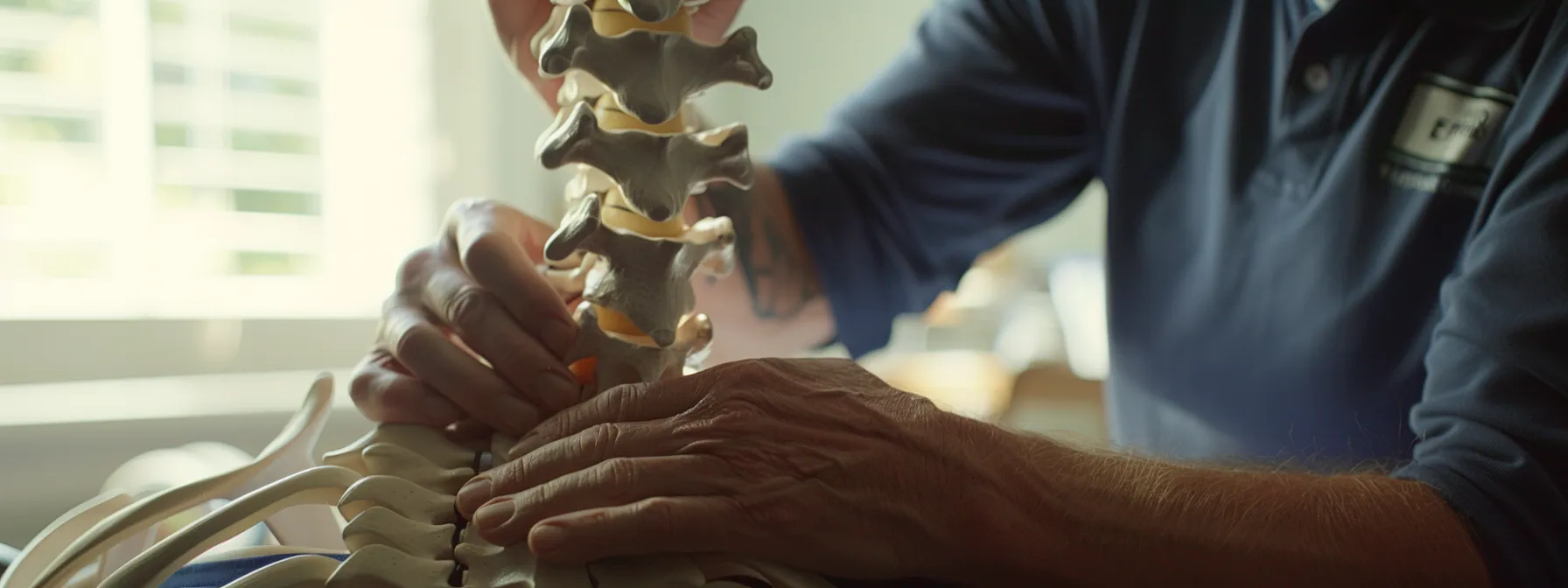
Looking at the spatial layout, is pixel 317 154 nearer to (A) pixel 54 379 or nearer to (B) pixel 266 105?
(B) pixel 266 105

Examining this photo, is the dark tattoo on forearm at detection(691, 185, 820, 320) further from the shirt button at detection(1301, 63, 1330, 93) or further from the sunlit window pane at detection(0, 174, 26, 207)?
the sunlit window pane at detection(0, 174, 26, 207)

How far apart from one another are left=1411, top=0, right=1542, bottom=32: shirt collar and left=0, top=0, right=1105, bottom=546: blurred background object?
0.52 metres

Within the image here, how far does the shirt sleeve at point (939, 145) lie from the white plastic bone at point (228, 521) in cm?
58

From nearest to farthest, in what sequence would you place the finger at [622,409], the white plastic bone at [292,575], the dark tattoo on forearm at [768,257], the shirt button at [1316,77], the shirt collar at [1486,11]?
the white plastic bone at [292,575] < the finger at [622,409] < the shirt collar at [1486,11] < the shirt button at [1316,77] < the dark tattoo on forearm at [768,257]

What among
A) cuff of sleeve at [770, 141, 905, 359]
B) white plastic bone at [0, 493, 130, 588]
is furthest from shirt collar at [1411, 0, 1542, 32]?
white plastic bone at [0, 493, 130, 588]

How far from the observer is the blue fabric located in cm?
44

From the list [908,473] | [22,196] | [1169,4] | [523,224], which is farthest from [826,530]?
[22,196]

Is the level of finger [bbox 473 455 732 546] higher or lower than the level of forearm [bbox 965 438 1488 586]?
higher

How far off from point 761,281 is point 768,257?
23mm

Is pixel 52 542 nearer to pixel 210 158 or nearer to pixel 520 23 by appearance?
pixel 520 23

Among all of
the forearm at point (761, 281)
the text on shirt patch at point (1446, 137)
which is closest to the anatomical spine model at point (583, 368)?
the forearm at point (761, 281)

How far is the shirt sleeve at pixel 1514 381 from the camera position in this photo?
0.55 m

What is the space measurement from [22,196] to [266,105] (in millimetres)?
337

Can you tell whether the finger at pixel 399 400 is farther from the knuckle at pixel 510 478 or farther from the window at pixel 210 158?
the window at pixel 210 158
